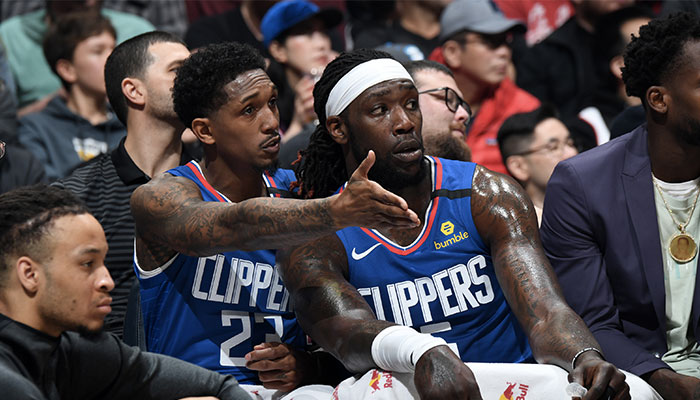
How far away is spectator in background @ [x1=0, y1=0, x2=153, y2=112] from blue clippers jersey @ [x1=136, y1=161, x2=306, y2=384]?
11.7 feet

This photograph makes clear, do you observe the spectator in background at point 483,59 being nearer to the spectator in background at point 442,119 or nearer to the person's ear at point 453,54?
the person's ear at point 453,54

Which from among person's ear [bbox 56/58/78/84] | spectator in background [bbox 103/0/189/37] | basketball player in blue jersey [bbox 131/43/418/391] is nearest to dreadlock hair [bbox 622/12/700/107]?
basketball player in blue jersey [bbox 131/43/418/391]

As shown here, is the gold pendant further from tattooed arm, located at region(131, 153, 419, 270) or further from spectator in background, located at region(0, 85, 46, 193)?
spectator in background, located at region(0, 85, 46, 193)

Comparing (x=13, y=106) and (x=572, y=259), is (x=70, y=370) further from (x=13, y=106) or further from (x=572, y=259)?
(x=13, y=106)

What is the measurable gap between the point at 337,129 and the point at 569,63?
3.41 m

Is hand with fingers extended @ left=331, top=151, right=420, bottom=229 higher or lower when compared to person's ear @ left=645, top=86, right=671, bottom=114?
lower

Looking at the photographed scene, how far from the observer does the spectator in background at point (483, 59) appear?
243 inches

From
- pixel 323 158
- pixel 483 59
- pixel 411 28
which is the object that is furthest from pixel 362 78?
pixel 411 28

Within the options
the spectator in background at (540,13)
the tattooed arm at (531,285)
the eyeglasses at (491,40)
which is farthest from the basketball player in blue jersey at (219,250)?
the spectator in background at (540,13)

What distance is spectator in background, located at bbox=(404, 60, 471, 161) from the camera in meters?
4.52

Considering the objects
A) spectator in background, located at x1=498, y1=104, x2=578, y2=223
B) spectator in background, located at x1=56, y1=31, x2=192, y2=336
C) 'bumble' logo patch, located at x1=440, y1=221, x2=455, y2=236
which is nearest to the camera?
'bumble' logo patch, located at x1=440, y1=221, x2=455, y2=236

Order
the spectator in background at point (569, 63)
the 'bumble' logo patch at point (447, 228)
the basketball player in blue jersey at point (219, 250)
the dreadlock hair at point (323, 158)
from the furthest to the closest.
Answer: the spectator in background at point (569, 63) < the dreadlock hair at point (323, 158) < the 'bumble' logo patch at point (447, 228) < the basketball player in blue jersey at point (219, 250)

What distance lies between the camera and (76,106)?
614 centimetres

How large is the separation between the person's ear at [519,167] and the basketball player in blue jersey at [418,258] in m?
1.69
